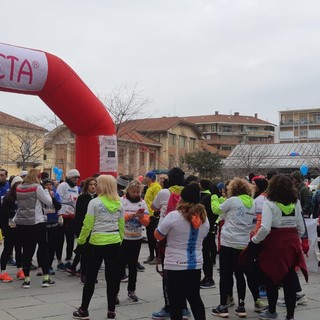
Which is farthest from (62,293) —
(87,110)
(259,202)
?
(87,110)

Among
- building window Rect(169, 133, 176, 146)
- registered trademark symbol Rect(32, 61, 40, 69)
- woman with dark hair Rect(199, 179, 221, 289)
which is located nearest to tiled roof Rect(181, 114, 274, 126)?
building window Rect(169, 133, 176, 146)

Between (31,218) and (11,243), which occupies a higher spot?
(31,218)

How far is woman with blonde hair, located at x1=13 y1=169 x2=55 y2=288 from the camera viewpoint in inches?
292

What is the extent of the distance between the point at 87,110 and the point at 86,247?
18.9 ft

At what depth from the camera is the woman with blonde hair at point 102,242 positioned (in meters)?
5.64

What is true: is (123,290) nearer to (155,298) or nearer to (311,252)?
(155,298)

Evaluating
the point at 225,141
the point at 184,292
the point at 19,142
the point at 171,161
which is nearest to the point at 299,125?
the point at 225,141

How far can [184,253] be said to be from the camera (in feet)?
16.2

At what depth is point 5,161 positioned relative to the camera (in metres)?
44.1

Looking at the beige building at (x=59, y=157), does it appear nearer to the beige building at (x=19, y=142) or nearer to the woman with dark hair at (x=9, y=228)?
the beige building at (x=19, y=142)

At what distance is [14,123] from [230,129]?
63.0 metres

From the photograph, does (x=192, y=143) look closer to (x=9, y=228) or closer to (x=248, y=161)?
(x=248, y=161)

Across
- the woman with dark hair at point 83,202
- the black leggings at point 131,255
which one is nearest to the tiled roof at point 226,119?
the woman with dark hair at point 83,202

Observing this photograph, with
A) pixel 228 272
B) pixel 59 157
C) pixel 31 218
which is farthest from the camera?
pixel 59 157
